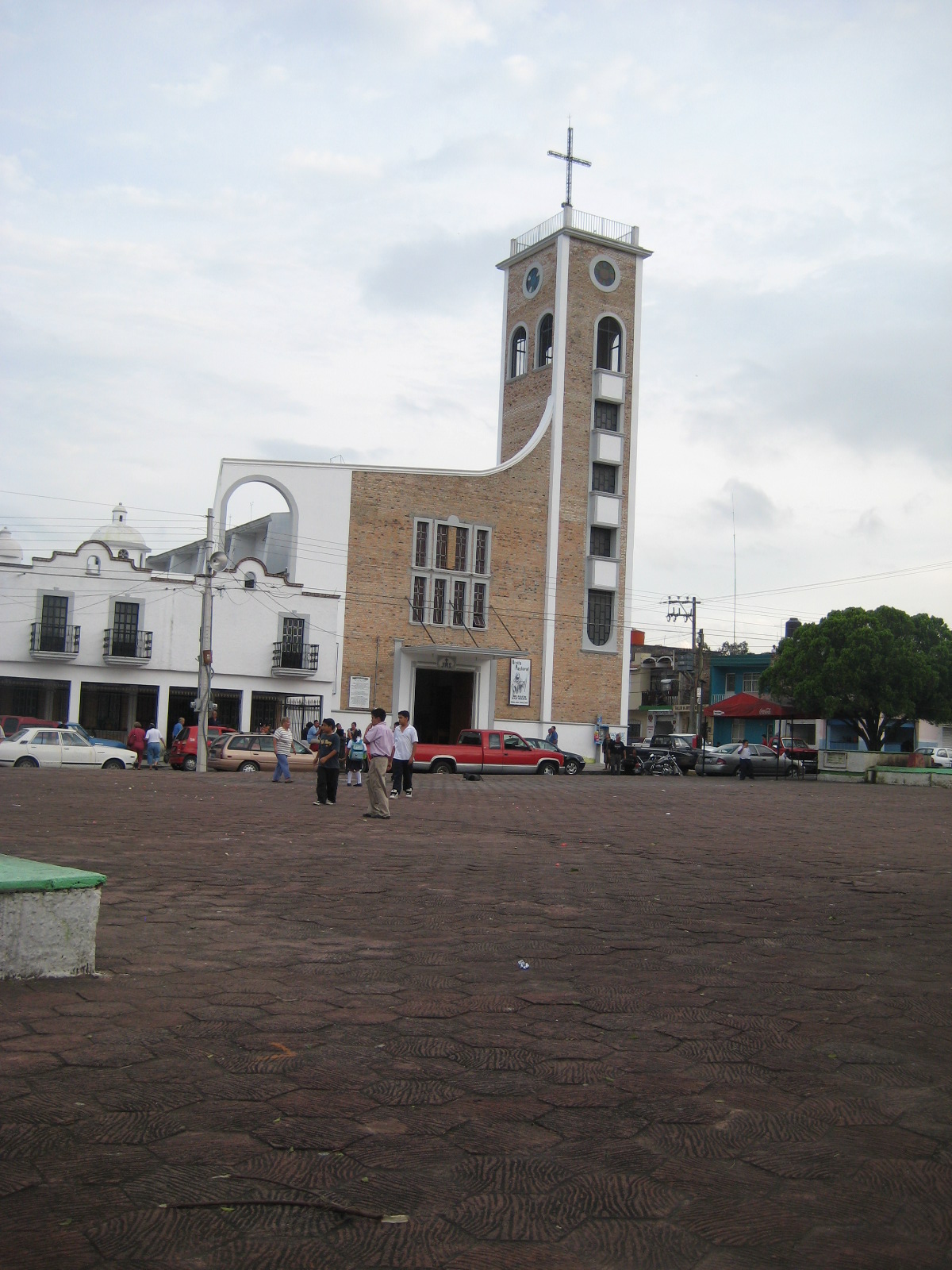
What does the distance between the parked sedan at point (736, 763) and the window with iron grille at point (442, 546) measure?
40.6 feet

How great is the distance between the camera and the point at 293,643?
134ft

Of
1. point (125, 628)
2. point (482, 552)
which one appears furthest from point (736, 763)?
point (125, 628)

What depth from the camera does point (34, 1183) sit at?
3.12 metres

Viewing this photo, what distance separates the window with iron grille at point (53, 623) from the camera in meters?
36.4

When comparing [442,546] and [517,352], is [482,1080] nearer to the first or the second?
[442,546]

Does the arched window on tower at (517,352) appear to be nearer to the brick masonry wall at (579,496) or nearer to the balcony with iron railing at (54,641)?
the brick masonry wall at (579,496)

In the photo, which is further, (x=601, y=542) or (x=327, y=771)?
(x=601, y=542)

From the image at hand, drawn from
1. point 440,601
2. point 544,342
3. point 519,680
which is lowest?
point 519,680

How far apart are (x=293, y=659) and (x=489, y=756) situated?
30.6 feet

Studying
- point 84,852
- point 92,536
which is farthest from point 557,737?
point 84,852

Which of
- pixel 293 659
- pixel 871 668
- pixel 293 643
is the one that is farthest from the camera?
pixel 871 668

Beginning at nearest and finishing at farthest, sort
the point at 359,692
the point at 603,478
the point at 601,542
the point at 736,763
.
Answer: the point at 736,763 < the point at 359,692 < the point at 603,478 < the point at 601,542

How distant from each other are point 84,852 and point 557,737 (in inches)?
1427

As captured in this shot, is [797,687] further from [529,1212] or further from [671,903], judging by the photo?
[529,1212]
